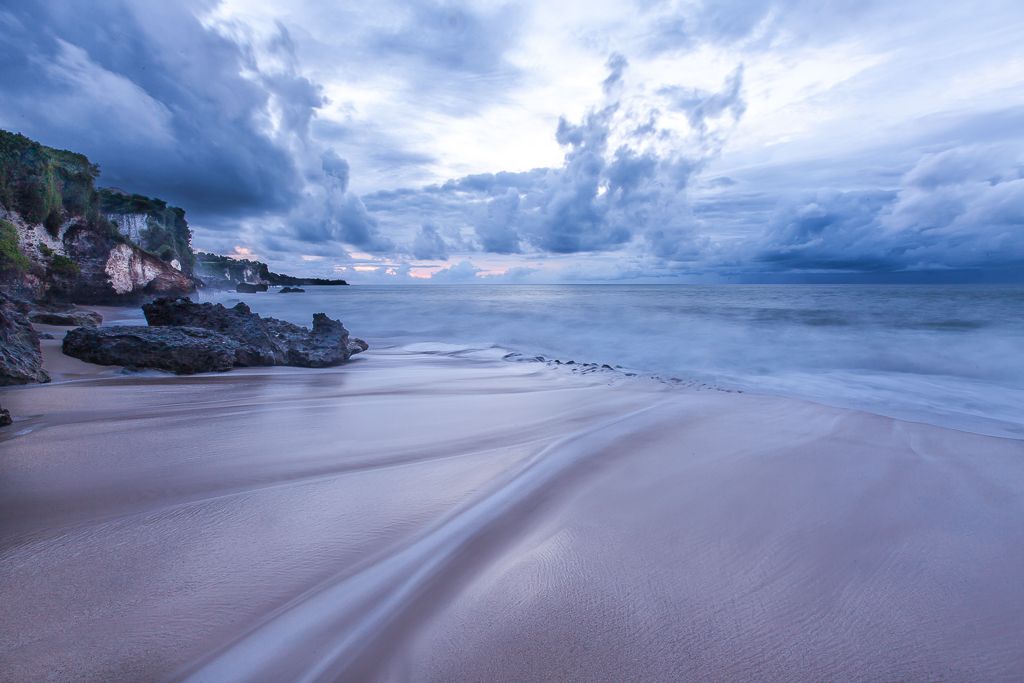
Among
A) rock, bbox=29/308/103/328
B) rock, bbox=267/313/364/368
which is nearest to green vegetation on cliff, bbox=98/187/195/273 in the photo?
rock, bbox=29/308/103/328

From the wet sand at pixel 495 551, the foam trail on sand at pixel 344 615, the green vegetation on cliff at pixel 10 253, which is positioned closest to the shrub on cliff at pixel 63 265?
the green vegetation on cliff at pixel 10 253

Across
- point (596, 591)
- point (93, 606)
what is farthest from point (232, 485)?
point (596, 591)

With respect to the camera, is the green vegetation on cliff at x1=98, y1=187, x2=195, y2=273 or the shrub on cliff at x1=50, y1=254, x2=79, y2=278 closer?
the shrub on cliff at x1=50, y1=254, x2=79, y2=278

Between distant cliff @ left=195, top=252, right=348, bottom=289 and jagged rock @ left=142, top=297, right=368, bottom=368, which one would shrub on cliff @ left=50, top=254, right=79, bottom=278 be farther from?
distant cliff @ left=195, top=252, right=348, bottom=289

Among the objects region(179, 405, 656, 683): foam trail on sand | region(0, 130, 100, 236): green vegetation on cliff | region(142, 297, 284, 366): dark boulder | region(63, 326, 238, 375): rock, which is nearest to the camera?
region(179, 405, 656, 683): foam trail on sand

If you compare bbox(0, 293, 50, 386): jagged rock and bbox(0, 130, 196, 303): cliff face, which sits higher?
bbox(0, 130, 196, 303): cliff face

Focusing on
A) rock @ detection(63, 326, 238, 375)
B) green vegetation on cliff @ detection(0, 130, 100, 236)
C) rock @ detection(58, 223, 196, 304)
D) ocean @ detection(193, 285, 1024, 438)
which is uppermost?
green vegetation on cliff @ detection(0, 130, 100, 236)

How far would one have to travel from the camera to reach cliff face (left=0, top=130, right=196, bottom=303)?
447 inches

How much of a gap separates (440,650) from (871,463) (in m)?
3.23

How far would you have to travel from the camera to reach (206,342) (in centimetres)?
598

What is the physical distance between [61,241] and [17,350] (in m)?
13.6

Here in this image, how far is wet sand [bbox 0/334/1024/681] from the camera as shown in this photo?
1428mm

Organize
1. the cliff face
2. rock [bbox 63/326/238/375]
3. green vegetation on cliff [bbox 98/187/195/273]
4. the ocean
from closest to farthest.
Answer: rock [bbox 63/326/238/375], the ocean, the cliff face, green vegetation on cliff [bbox 98/187/195/273]

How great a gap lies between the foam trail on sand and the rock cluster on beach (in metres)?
5.16
